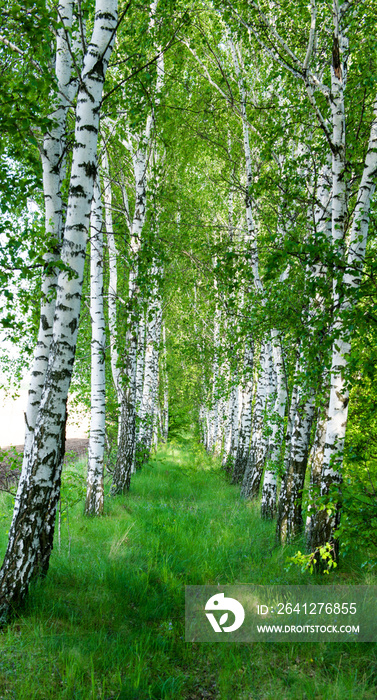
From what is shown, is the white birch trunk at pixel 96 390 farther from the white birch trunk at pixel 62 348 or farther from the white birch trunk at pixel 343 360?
the white birch trunk at pixel 343 360

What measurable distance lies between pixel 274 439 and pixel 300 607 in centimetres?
325

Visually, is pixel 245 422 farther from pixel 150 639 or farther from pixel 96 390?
pixel 150 639

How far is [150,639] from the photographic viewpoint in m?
3.75

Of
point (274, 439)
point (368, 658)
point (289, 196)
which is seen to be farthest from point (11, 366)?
point (368, 658)

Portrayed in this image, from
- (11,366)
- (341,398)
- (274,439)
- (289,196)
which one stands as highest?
(289,196)

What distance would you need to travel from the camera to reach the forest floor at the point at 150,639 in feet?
10.3

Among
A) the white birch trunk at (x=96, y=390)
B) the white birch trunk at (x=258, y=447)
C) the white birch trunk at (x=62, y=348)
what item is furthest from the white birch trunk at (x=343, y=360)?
the white birch trunk at (x=258, y=447)

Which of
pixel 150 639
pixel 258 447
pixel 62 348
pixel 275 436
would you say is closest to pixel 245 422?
pixel 258 447

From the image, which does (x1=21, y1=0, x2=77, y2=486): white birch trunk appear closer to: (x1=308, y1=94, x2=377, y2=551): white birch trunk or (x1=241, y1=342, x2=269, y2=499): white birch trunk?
(x1=308, y1=94, x2=377, y2=551): white birch trunk

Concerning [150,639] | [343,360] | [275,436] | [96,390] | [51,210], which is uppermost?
[51,210]

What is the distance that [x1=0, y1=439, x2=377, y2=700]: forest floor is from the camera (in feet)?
10.3

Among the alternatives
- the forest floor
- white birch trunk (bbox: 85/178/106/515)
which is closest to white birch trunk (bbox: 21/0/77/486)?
the forest floor

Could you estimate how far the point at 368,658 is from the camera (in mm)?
3574

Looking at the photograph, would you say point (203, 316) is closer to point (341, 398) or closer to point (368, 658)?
point (341, 398)
